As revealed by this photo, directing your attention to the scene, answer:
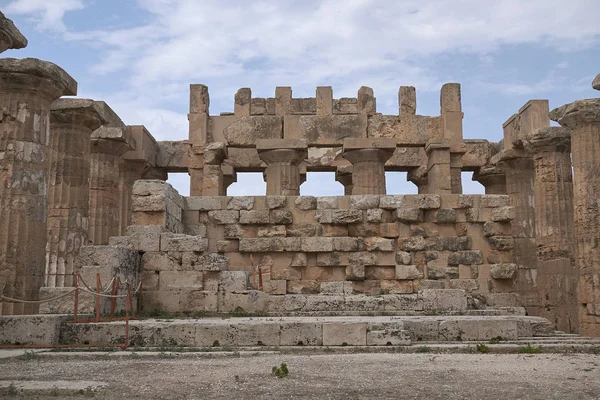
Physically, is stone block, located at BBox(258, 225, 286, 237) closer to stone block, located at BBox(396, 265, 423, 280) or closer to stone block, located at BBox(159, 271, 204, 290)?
stone block, located at BBox(396, 265, 423, 280)

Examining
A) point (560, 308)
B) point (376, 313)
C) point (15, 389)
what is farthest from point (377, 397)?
point (560, 308)

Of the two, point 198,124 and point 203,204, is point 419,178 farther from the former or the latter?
point 203,204

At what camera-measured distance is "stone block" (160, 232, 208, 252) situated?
12062 mm

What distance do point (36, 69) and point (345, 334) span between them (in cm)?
835

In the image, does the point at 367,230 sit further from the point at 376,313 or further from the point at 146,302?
the point at 146,302

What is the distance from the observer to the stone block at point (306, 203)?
14797 millimetres

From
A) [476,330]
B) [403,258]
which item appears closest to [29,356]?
[476,330]

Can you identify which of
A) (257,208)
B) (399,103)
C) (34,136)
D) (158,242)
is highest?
(399,103)

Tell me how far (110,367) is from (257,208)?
826cm

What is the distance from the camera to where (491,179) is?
72.8 ft

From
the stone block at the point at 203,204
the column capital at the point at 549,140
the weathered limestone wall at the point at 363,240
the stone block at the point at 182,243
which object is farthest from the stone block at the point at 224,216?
the column capital at the point at 549,140

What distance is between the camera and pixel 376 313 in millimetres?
11188

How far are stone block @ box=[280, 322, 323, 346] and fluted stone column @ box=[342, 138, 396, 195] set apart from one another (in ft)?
35.7

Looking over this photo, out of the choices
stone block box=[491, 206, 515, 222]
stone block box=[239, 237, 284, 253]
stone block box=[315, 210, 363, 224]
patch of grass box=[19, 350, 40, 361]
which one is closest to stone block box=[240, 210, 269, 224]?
stone block box=[239, 237, 284, 253]
